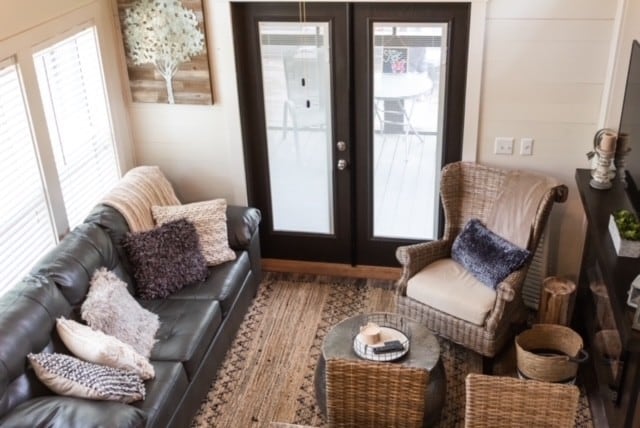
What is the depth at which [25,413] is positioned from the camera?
9.27 feet

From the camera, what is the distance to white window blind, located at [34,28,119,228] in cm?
390

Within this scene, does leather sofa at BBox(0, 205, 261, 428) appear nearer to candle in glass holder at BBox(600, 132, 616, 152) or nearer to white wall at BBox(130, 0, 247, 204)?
white wall at BBox(130, 0, 247, 204)

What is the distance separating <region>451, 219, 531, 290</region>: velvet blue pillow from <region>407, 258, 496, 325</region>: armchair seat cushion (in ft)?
0.20

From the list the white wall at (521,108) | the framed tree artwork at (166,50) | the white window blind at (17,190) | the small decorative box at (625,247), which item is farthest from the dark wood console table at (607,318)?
the white window blind at (17,190)

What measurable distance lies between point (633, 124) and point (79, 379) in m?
3.05

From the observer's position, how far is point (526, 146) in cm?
432

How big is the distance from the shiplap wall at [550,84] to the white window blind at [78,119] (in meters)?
2.50

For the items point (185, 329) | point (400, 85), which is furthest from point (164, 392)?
point (400, 85)

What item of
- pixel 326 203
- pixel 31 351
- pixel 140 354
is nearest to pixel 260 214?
pixel 326 203

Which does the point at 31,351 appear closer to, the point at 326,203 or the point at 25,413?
the point at 25,413

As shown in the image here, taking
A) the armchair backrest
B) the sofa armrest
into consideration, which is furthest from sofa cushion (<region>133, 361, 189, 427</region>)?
the armchair backrest

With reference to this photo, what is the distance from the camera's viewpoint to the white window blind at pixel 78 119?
3.90m

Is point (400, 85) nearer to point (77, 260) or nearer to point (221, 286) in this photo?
point (221, 286)

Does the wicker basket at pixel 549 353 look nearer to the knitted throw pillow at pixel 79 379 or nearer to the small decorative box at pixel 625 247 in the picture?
the small decorative box at pixel 625 247
